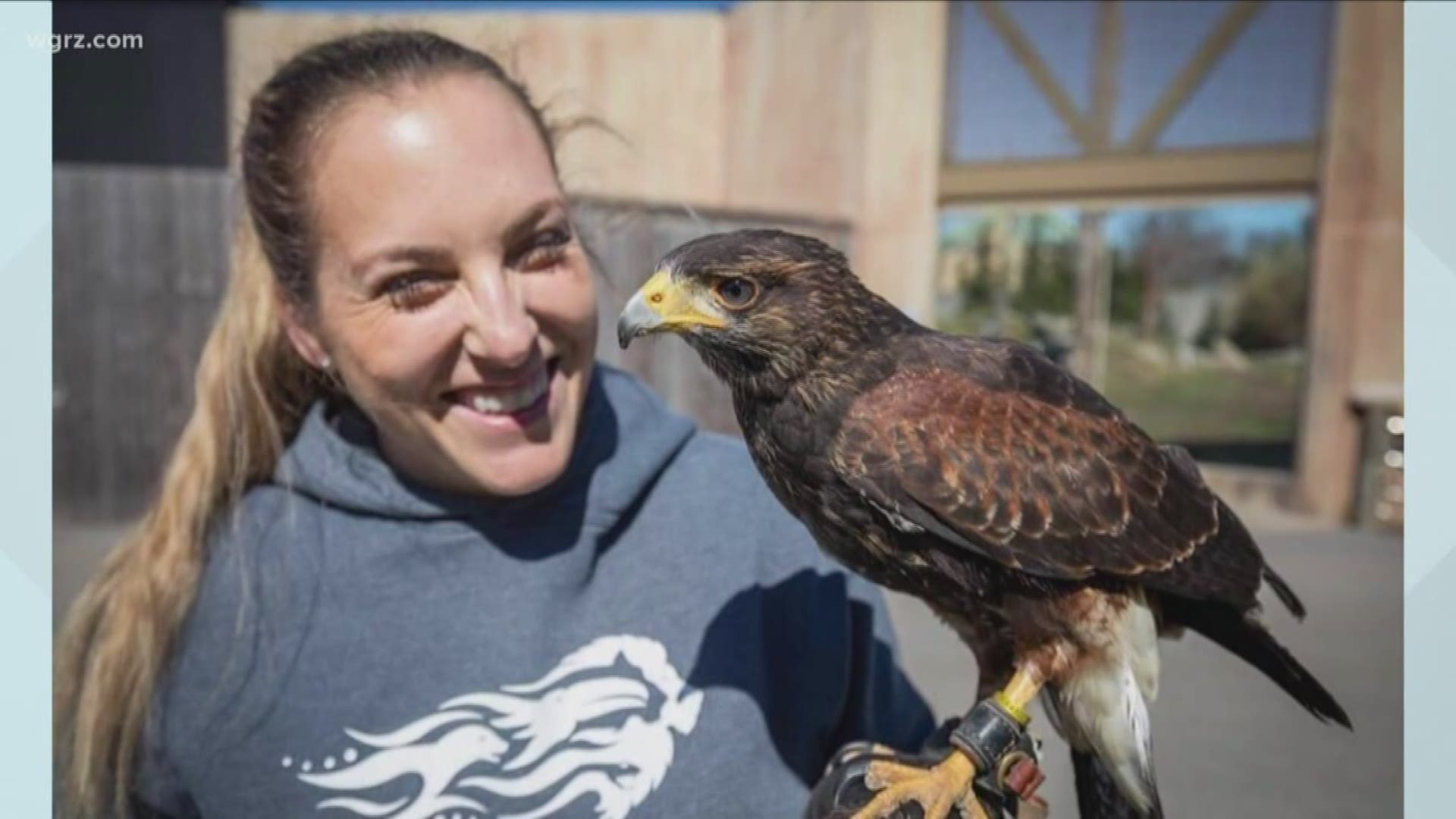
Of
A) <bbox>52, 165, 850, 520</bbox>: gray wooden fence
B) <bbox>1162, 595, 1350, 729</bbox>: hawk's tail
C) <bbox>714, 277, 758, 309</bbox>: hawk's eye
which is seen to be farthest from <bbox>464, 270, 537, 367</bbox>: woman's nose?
<bbox>52, 165, 850, 520</bbox>: gray wooden fence

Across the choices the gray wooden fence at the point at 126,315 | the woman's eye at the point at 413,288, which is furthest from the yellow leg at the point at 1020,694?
the gray wooden fence at the point at 126,315

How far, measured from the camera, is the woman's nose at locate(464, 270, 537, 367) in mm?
904

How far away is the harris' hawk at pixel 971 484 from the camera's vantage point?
687mm

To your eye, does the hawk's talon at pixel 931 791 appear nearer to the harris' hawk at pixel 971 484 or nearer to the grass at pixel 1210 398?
the harris' hawk at pixel 971 484

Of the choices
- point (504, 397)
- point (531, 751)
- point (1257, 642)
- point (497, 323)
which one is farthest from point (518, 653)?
point (1257, 642)

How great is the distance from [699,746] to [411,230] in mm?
744

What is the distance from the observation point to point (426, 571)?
1.20 metres

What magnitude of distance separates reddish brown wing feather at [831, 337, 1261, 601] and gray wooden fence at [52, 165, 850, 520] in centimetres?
297

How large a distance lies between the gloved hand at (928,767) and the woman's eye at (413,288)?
66cm

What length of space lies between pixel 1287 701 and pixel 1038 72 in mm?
1259

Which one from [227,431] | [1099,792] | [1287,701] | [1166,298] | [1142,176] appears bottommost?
[1287,701]

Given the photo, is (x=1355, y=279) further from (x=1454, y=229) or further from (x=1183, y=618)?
(x=1183, y=618)

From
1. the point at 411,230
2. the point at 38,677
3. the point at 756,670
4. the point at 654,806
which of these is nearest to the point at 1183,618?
the point at 756,670

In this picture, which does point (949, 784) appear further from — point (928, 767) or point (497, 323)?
point (497, 323)
